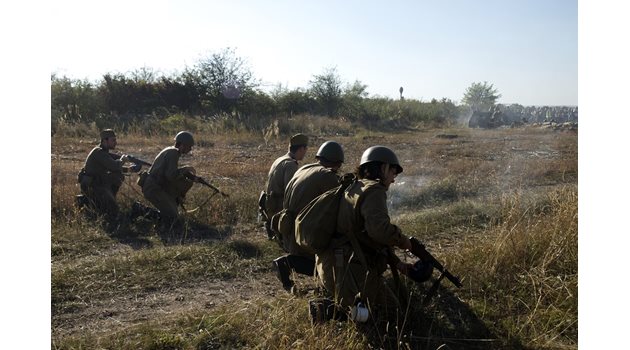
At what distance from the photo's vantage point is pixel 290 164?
236 inches

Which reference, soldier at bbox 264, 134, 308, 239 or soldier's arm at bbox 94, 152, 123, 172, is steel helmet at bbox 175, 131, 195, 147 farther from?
soldier at bbox 264, 134, 308, 239

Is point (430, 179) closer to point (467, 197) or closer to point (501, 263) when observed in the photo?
point (467, 197)

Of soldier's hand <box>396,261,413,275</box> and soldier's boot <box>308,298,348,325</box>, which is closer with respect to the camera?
soldier's boot <box>308,298,348,325</box>

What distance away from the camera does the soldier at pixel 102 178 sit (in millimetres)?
8094

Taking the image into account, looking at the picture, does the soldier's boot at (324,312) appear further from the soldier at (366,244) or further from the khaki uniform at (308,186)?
the khaki uniform at (308,186)

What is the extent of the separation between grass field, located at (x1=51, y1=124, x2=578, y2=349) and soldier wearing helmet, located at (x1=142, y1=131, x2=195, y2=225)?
320mm

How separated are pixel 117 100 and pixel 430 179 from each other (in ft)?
58.9

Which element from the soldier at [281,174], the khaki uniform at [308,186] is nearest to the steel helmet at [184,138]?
the soldier at [281,174]

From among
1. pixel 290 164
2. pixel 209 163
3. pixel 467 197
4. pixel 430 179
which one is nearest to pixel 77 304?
pixel 290 164

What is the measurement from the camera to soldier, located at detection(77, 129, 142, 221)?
8.09 meters

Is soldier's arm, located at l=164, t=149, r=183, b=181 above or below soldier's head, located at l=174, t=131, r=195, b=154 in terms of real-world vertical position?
below

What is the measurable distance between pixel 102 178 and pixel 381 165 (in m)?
5.58

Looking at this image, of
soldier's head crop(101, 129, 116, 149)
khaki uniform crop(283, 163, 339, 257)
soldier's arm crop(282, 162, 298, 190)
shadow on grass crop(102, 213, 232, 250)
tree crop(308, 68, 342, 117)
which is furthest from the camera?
tree crop(308, 68, 342, 117)

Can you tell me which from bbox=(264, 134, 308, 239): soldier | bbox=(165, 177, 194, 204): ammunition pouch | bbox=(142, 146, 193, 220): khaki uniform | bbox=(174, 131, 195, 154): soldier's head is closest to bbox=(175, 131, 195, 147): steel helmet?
bbox=(174, 131, 195, 154): soldier's head
